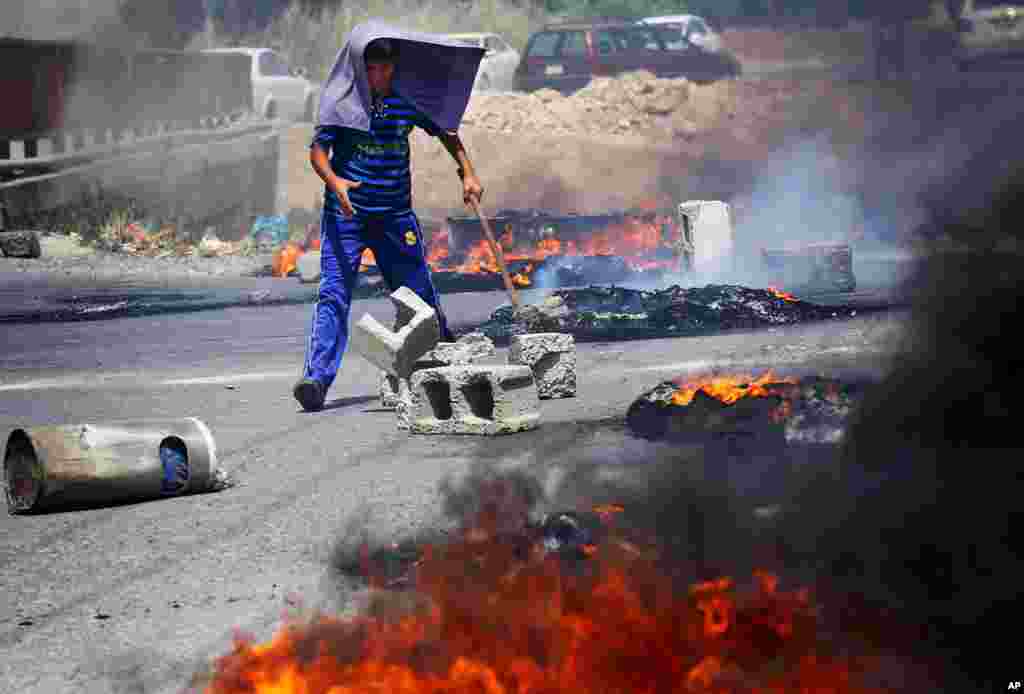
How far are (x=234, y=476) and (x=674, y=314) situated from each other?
5.32m

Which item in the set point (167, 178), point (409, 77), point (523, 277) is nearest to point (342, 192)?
point (409, 77)

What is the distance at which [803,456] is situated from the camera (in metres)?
6.92

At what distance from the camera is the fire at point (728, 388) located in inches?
317

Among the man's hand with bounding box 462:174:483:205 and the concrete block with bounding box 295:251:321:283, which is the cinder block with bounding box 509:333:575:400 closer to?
the man's hand with bounding box 462:174:483:205

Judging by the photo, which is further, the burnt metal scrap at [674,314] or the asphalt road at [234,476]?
the burnt metal scrap at [674,314]

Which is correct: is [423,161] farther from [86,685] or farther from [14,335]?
[86,685]

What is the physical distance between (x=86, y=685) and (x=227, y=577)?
1.14m

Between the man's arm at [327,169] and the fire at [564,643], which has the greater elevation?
the man's arm at [327,169]

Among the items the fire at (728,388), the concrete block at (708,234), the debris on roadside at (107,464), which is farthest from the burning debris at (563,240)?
the debris on roadside at (107,464)

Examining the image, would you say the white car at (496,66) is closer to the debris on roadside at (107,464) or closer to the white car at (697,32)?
the white car at (697,32)

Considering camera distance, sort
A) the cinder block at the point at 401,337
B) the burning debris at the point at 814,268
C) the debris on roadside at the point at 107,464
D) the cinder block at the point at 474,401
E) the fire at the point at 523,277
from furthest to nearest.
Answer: the fire at the point at 523,277, the burning debris at the point at 814,268, the cinder block at the point at 401,337, the cinder block at the point at 474,401, the debris on roadside at the point at 107,464

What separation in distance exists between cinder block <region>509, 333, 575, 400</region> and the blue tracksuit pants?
548 millimetres

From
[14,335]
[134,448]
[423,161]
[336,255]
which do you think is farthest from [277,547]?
[423,161]

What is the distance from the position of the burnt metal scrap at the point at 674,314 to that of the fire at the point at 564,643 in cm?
705
